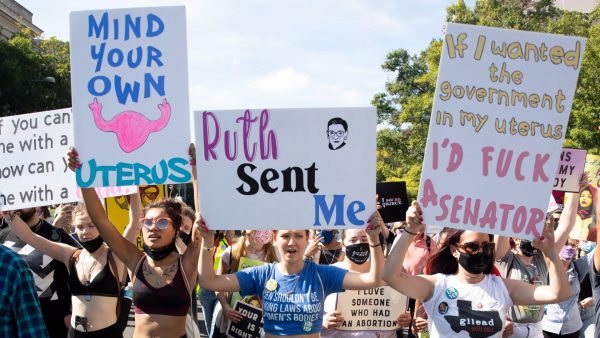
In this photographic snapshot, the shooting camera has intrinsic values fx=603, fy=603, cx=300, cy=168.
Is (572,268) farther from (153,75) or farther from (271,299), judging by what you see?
(153,75)

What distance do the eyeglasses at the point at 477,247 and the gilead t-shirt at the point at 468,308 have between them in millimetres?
174

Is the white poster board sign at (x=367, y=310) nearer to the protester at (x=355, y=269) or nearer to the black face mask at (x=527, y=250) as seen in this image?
the protester at (x=355, y=269)

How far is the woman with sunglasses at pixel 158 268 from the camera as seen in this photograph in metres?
3.96

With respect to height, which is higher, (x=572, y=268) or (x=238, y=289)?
(x=238, y=289)

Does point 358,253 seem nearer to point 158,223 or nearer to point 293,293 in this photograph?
point 293,293

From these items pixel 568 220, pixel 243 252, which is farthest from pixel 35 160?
pixel 568 220

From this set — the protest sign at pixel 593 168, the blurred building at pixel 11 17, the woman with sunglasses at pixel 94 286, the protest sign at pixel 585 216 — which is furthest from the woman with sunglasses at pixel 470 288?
the blurred building at pixel 11 17

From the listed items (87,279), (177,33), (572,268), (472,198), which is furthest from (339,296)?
(572,268)

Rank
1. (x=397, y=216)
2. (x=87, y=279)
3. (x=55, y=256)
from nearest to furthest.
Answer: (x=87, y=279) < (x=55, y=256) < (x=397, y=216)

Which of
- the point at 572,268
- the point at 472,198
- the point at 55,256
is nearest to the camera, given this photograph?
the point at 472,198

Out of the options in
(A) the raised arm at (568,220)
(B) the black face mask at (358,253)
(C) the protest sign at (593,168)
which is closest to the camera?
(A) the raised arm at (568,220)

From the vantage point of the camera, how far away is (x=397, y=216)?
25.7 ft

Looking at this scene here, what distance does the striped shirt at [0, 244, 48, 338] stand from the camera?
8.14 feet

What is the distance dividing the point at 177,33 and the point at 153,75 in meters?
0.32
